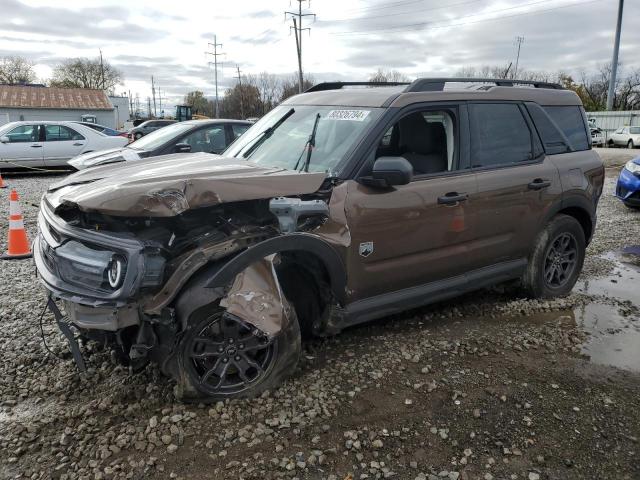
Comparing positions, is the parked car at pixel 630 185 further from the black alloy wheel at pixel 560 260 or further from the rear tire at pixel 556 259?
the black alloy wheel at pixel 560 260

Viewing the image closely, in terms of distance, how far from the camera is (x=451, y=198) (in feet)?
12.7

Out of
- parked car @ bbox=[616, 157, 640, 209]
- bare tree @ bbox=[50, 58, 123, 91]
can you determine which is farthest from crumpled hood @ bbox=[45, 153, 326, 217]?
bare tree @ bbox=[50, 58, 123, 91]

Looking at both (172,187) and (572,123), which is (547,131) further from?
(172,187)

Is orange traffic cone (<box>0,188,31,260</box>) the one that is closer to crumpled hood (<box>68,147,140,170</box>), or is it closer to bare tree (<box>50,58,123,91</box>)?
crumpled hood (<box>68,147,140,170</box>)

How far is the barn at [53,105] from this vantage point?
43562 millimetres

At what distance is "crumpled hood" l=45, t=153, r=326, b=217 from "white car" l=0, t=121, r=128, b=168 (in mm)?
12026

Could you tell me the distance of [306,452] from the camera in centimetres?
269

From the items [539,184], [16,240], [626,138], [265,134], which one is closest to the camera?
[265,134]

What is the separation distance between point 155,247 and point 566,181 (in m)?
3.77

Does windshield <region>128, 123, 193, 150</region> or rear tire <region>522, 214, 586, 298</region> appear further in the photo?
windshield <region>128, 123, 193, 150</region>

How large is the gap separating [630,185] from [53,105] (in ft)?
155

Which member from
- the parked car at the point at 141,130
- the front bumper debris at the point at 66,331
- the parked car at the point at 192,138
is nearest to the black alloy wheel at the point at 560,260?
the front bumper debris at the point at 66,331

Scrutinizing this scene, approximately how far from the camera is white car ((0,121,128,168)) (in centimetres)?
1379

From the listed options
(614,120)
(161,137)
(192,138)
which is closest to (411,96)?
(192,138)
